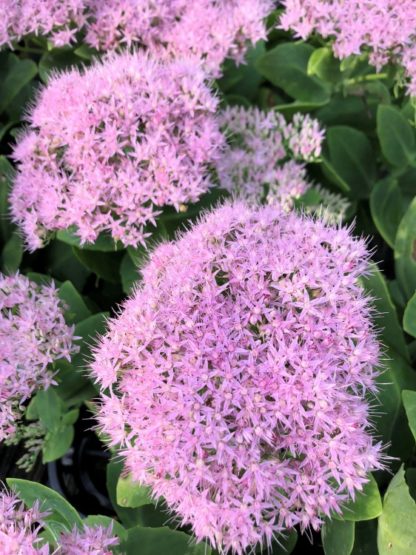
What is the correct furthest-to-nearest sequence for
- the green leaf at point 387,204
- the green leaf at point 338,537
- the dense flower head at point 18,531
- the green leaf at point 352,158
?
the green leaf at point 352,158 → the green leaf at point 387,204 → the green leaf at point 338,537 → the dense flower head at point 18,531

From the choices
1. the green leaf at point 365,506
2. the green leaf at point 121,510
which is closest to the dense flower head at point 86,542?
the green leaf at point 121,510

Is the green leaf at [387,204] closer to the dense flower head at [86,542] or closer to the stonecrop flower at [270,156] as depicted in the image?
the stonecrop flower at [270,156]

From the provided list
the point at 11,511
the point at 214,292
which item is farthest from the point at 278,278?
the point at 11,511

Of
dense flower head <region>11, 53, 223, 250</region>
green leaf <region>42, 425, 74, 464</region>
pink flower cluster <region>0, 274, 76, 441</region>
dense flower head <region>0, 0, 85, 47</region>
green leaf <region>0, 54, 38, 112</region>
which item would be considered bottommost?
green leaf <region>42, 425, 74, 464</region>

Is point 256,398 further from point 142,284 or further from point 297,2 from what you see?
point 297,2

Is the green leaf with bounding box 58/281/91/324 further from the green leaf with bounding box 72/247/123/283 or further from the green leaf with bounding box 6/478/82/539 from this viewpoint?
the green leaf with bounding box 6/478/82/539

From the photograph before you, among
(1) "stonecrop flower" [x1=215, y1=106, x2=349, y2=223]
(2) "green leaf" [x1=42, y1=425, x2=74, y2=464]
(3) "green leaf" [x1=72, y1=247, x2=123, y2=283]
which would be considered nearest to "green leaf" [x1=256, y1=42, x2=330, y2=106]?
(1) "stonecrop flower" [x1=215, y1=106, x2=349, y2=223]
